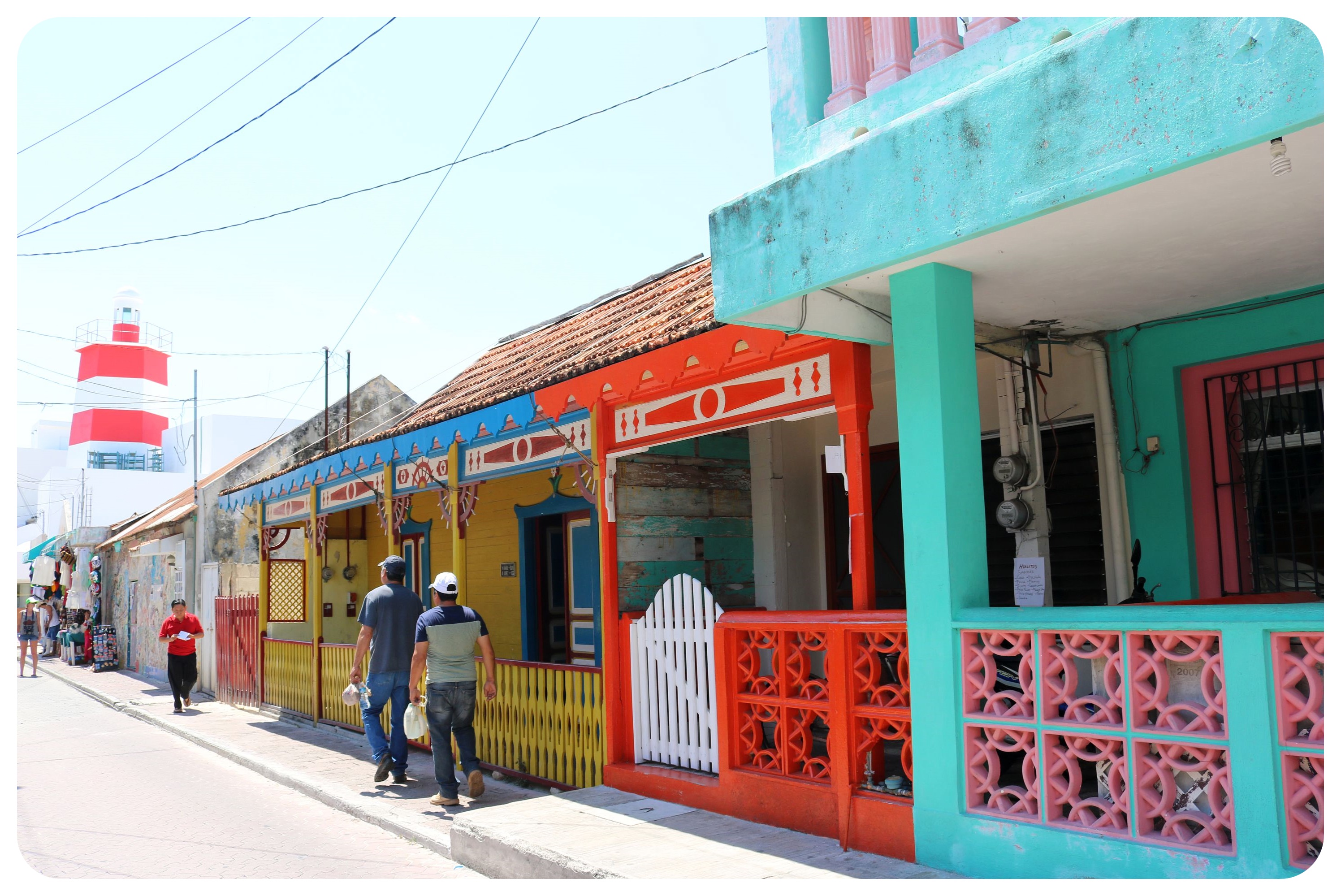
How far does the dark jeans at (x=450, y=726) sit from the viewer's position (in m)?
7.55

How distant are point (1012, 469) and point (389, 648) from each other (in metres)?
5.44

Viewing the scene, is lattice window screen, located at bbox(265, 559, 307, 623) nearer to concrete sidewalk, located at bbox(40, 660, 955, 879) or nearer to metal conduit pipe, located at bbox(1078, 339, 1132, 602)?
concrete sidewalk, located at bbox(40, 660, 955, 879)

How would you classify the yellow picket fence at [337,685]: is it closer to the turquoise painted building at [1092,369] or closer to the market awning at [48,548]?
the turquoise painted building at [1092,369]

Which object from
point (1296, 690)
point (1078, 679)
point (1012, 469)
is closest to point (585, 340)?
point (1012, 469)

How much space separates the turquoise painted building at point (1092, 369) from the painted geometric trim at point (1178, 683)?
13 mm

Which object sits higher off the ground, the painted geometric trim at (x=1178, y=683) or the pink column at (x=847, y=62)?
the pink column at (x=847, y=62)

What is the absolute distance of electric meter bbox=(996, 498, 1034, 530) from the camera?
6.73 meters

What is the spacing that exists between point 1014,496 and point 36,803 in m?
8.18

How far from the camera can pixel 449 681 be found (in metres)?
7.66

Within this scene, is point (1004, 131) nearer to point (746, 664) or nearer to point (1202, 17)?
point (1202, 17)

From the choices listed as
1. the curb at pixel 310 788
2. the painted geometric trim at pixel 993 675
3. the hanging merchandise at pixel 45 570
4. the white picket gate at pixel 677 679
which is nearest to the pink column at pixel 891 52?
the painted geometric trim at pixel 993 675

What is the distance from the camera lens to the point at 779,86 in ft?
18.1

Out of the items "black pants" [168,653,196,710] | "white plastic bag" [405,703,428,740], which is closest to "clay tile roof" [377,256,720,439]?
"white plastic bag" [405,703,428,740]

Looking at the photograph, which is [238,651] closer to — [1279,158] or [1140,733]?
[1140,733]
